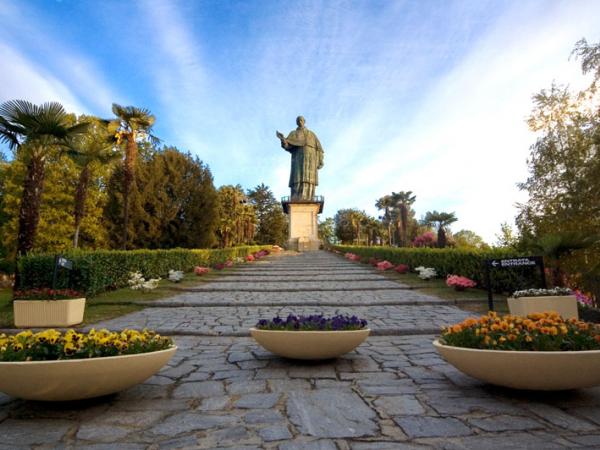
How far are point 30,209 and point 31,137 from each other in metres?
2.10

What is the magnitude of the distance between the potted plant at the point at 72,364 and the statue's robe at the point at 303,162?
41.1m

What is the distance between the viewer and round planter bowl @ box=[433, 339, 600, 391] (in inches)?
120

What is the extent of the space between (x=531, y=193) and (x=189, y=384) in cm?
2082

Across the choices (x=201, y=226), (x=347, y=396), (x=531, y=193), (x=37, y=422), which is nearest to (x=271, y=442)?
(x=347, y=396)

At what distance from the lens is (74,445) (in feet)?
8.21

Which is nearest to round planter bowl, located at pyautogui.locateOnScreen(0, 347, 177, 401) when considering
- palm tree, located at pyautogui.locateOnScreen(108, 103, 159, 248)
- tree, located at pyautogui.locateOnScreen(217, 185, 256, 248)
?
palm tree, located at pyautogui.locateOnScreen(108, 103, 159, 248)

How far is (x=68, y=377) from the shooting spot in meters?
2.92

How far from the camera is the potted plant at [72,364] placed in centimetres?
289

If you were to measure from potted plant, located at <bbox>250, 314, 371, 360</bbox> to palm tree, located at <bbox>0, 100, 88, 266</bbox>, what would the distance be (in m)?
9.26

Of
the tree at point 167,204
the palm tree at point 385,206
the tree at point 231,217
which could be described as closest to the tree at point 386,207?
the palm tree at point 385,206

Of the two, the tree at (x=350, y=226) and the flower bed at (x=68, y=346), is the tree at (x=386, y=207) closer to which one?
the tree at (x=350, y=226)

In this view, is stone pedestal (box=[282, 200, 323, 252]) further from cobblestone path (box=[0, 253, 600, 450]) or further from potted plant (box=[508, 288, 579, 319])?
cobblestone path (box=[0, 253, 600, 450])

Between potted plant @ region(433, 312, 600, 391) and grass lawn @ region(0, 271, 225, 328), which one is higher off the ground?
potted plant @ region(433, 312, 600, 391)

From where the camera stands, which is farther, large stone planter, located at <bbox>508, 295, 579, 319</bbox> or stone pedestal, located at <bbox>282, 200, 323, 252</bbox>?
stone pedestal, located at <bbox>282, 200, 323, 252</bbox>
